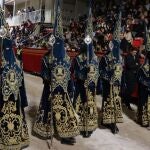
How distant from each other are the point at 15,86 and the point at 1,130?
0.74m

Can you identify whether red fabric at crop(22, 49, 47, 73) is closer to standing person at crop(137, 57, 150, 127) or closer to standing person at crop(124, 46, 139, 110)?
standing person at crop(124, 46, 139, 110)

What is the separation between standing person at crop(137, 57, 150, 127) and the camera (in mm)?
8953

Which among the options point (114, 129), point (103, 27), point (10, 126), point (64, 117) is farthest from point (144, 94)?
point (103, 27)

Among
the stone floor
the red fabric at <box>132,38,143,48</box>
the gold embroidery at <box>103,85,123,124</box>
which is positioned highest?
the red fabric at <box>132,38,143,48</box>

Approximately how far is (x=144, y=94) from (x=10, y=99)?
3.86m

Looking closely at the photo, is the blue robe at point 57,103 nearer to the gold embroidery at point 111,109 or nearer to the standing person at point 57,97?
the standing person at point 57,97

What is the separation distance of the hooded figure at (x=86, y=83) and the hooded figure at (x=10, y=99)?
1.50 metres

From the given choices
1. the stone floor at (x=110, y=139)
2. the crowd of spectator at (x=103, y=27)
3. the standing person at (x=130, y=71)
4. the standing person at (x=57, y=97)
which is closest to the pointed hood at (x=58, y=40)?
the standing person at (x=57, y=97)

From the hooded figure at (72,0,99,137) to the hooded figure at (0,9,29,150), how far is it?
1.50m

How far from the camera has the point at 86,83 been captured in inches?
297

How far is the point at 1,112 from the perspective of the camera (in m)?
6.25

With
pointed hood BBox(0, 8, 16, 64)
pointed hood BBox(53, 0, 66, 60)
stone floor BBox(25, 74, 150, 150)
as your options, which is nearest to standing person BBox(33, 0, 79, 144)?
pointed hood BBox(53, 0, 66, 60)

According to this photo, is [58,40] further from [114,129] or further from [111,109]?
[114,129]

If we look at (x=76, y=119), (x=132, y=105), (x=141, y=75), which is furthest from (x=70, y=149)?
(x=132, y=105)
